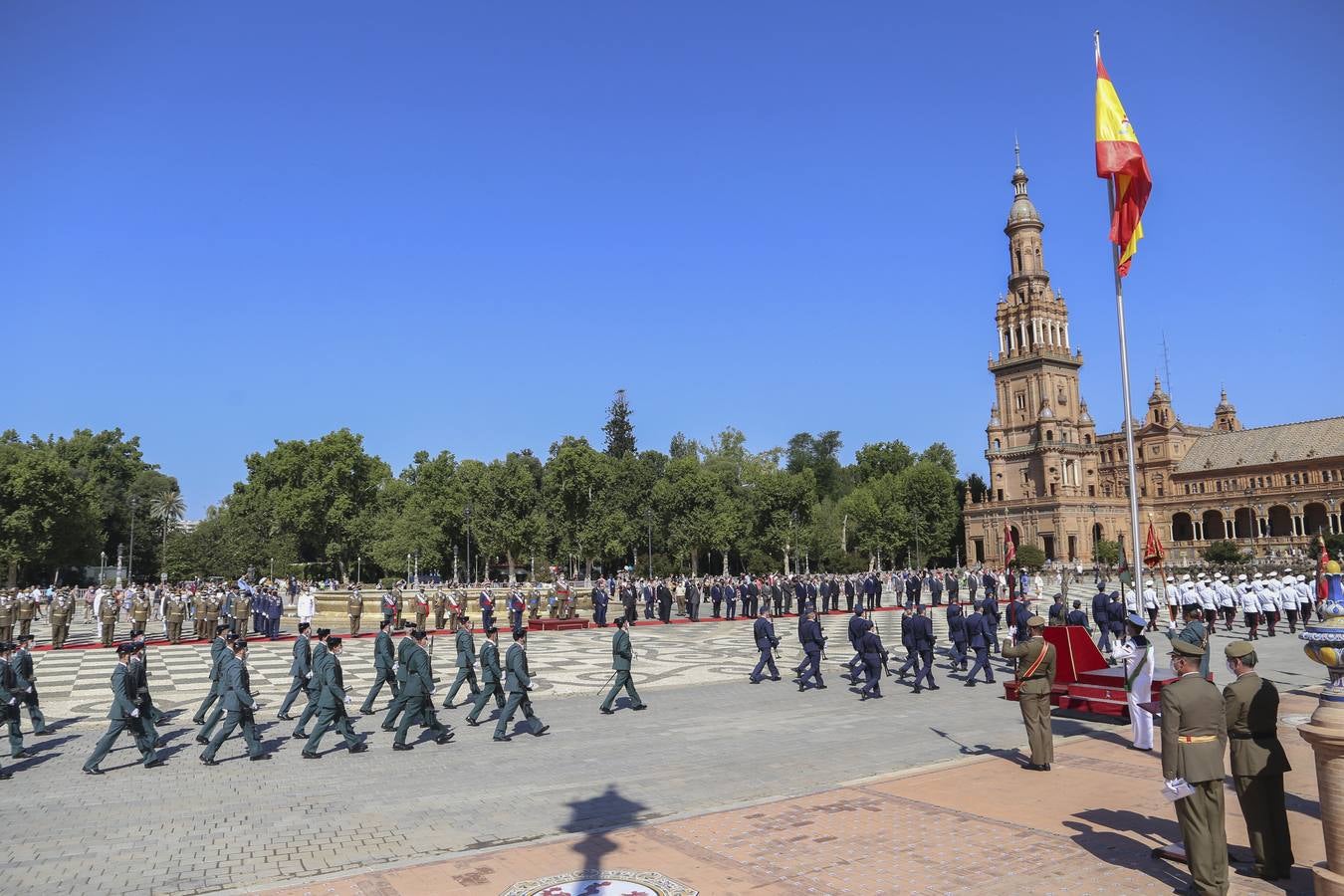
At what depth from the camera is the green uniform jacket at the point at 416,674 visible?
1305 centimetres

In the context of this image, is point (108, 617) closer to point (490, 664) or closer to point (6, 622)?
point (6, 622)

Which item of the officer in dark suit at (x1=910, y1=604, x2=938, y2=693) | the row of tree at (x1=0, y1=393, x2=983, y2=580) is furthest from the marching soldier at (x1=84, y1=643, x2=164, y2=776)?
the row of tree at (x1=0, y1=393, x2=983, y2=580)

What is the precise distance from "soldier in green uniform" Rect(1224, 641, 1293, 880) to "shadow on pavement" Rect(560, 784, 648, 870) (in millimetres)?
5145

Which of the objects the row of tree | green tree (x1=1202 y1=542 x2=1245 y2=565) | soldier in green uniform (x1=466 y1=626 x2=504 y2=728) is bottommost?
soldier in green uniform (x1=466 y1=626 x2=504 y2=728)

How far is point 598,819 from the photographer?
9008 mm

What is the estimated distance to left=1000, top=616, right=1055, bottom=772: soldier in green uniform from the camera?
1058 centimetres

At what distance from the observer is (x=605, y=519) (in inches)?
2923

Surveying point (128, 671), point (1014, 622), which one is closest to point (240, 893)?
point (128, 671)

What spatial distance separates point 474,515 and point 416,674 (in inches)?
2526

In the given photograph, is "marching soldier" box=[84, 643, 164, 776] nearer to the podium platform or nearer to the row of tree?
the podium platform

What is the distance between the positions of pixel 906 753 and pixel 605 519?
63.0 meters

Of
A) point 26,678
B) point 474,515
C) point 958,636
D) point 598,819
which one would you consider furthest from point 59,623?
point 474,515

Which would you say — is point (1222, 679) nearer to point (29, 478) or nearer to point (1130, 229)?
point (1130, 229)

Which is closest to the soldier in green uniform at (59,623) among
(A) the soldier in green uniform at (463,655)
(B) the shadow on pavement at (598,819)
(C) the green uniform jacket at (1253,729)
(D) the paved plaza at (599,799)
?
(D) the paved plaza at (599,799)
